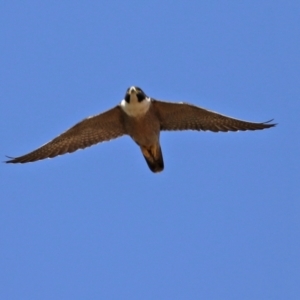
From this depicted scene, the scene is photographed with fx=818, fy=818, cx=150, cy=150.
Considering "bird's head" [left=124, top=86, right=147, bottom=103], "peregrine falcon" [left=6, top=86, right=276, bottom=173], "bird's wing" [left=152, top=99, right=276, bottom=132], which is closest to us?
"bird's head" [left=124, top=86, right=147, bottom=103]

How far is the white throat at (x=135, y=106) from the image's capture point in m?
15.4

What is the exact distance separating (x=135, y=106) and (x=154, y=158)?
4.10 ft

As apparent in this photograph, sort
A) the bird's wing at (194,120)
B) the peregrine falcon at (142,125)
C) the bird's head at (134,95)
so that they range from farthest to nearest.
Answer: the bird's wing at (194,120), the peregrine falcon at (142,125), the bird's head at (134,95)

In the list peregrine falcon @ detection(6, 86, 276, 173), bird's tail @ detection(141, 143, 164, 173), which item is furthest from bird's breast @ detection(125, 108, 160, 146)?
bird's tail @ detection(141, 143, 164, 173)

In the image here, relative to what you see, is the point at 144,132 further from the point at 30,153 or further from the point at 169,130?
the point at 30,153

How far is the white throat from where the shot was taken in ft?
50.7

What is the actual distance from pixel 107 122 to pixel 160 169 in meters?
1.40

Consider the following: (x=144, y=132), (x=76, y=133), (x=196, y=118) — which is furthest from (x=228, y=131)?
(x=76, y=133)

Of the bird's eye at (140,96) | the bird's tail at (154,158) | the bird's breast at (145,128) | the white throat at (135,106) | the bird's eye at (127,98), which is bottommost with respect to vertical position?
the bird's tail at (154,158)

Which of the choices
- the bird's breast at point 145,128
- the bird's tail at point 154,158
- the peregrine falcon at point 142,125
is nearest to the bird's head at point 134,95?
the peregrine falcon at point 142,125

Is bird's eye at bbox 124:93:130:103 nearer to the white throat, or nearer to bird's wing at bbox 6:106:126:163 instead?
the white throat

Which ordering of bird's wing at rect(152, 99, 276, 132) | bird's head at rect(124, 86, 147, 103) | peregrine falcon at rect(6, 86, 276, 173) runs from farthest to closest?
bird's wing at rect(152, 99, 276, 132) < peregrine falcon at rect(6, 86, 276, 173) < bird's head at rect(124, 86, 147, 103)

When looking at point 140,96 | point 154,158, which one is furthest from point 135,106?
point 154,158

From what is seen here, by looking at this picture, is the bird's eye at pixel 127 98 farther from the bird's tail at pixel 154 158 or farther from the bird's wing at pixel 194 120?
the bird's tail at pixel 154 158
